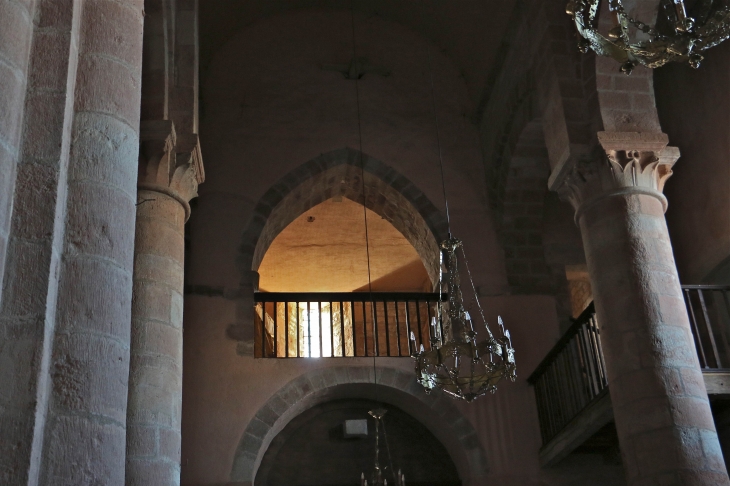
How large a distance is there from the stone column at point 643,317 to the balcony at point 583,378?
0.48m

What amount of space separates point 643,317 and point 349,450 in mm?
4683

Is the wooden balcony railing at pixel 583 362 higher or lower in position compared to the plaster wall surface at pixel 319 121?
lower

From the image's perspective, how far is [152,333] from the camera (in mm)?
6785

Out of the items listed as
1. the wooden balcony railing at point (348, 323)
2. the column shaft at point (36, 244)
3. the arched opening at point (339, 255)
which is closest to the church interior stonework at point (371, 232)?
the column shaft at point (36, 244)

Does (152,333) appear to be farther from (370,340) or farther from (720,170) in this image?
(370,340)

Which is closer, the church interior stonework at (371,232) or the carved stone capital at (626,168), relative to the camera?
the church interior stonework at (371,232)

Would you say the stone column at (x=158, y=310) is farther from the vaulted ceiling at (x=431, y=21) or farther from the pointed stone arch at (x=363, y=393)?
the vaulted ceiling at (x=431, y=21)

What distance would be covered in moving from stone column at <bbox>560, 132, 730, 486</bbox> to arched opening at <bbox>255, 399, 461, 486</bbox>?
3.85 m

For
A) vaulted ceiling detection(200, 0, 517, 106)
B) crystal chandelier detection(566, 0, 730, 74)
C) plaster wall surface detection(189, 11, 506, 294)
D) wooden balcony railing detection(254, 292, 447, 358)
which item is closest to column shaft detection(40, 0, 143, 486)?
crystal chandelier detection(566, 0, 730, 74)

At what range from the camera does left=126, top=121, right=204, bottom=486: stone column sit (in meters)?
6.37

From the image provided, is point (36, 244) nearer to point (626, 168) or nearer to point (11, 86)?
point (11, 86)

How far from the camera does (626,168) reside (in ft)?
25.8

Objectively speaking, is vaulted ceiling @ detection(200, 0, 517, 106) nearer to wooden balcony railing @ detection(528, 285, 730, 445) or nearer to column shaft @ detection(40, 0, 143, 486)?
wooden balcony railing @ detection(528, 285, 730, 445)

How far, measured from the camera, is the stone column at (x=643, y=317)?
6680 mm
